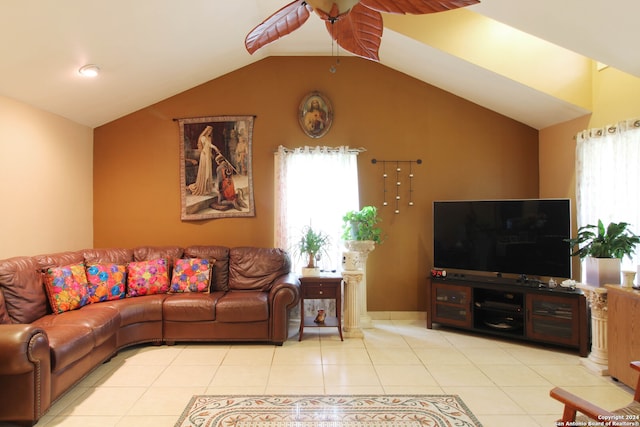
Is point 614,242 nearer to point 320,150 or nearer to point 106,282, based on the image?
point 320,150

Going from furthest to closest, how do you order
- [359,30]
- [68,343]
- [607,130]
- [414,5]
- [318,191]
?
[318,191] → [607,130] → [68,343] → [359,30] → [414,5]

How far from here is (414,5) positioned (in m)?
1.69

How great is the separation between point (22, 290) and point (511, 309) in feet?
15.6

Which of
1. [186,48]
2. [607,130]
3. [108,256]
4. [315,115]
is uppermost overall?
[186,48]

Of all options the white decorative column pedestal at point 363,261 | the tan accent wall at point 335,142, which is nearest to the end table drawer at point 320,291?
the white decorative column pedestal at point 363,261

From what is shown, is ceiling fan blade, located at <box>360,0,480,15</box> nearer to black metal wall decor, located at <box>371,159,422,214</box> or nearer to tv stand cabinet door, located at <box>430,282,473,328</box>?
black metal wall decor, located at <box>371,159,422,214</box>

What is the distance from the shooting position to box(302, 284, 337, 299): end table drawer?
163 inches

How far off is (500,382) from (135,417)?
9.33 feet

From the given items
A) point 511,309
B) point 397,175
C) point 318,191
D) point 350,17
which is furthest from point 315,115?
point 511,309

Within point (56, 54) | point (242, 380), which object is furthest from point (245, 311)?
point (56, 54)

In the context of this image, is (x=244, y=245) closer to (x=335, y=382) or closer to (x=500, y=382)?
(x=335, y=382)

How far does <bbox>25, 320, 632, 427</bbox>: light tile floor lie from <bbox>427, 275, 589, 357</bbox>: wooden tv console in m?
0.16

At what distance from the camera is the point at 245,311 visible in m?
3.89

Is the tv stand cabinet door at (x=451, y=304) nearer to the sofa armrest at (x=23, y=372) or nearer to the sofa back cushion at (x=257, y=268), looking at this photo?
the sofa back cushion at (x=257, y=268)
